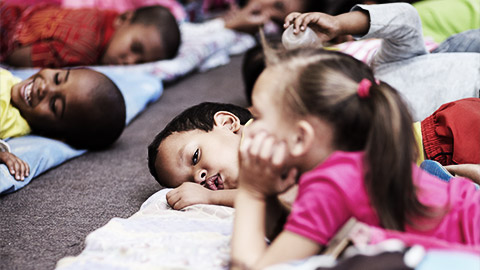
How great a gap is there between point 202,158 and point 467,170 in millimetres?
510

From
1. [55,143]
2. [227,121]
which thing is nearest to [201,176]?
[227,121]

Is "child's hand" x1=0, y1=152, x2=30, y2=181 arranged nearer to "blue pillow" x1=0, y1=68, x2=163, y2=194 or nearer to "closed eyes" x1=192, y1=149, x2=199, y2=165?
"blue pillow" x1=0, y1=68, x2=163, y2=194

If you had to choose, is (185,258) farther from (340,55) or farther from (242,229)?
(340,55)

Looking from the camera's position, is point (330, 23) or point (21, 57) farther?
point (21, 57)

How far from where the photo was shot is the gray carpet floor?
0.89m

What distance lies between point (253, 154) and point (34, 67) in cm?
164

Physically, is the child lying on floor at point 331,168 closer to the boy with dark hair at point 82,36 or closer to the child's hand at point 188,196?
the child's hand at point 188,196

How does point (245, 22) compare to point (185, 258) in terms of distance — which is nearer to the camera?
point (185, 258)

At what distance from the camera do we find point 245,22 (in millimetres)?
2330

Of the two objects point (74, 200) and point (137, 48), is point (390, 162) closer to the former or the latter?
point (74, 200)

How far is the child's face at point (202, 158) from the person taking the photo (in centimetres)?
93

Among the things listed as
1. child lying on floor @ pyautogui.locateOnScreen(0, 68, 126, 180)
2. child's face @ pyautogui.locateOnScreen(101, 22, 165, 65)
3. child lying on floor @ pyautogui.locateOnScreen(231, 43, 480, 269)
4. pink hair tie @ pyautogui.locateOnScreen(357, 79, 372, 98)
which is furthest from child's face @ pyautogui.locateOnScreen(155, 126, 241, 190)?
child's face @ pyautogui.locateOnScreen(101, 22, 165, 65)

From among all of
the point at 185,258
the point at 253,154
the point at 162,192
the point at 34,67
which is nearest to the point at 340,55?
the point at 253,154

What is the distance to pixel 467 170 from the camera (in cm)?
88
